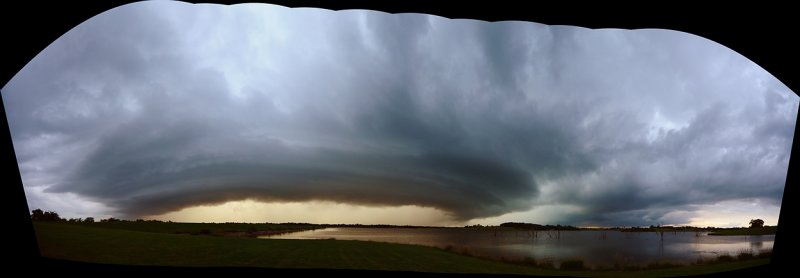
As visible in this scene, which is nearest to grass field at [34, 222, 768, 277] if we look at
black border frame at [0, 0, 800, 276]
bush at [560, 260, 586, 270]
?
bush at [560, 260, 586, 270]

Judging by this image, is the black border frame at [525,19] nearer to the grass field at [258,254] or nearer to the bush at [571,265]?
the grass field at [258,254]

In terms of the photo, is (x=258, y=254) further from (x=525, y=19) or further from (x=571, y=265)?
(x=525, y=19)

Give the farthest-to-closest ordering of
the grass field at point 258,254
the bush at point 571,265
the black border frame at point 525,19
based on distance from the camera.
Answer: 1. the bush at point 571,265
2. the grass field at point 258,254
3. the black border frame at point 525,19

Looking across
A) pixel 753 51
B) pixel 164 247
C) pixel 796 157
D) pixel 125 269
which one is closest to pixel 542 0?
pixel 753 51

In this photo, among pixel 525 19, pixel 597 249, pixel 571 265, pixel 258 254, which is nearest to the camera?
pixel 525 19

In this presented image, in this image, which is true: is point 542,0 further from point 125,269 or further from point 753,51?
point 125,269

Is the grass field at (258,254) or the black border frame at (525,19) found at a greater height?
the black border frame at (525,19)

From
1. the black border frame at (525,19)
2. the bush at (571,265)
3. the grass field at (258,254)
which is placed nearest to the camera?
the black border frame at (525,19)

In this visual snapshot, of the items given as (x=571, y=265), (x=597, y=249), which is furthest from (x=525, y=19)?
(x=597, y=249)

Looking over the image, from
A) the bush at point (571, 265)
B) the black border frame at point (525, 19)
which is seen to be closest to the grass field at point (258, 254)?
the bush at point (571, 265)

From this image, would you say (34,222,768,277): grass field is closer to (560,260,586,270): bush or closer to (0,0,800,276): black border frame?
(560,260,586,270): bush
